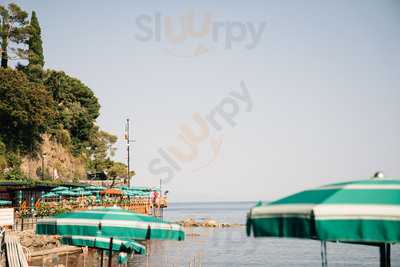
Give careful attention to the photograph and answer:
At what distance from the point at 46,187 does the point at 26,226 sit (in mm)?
13427

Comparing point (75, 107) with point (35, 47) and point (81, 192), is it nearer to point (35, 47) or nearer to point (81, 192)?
point (35, 47)

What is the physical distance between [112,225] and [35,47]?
57945mm

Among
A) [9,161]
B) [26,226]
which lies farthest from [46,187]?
[26,226]

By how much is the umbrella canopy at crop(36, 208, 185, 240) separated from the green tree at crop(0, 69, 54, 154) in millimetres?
43988

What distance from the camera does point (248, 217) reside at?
6.53 metres

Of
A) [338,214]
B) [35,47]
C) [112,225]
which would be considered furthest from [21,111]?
[338,214]

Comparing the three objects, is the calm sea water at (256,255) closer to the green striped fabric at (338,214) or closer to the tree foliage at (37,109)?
the tree foliage at (37,109)

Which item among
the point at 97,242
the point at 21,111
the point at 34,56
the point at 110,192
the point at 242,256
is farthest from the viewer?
the point at 34,56

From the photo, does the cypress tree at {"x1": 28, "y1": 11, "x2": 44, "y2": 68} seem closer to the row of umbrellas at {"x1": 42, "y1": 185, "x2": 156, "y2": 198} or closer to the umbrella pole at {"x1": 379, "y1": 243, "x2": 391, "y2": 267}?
the row of umbrellas at {"x1": 42, "y1": 185, "x2": 156, "y2": 198}

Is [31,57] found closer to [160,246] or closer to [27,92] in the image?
[27,92]

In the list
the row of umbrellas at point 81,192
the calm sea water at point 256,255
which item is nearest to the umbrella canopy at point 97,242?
the calm sea water at point 256,255

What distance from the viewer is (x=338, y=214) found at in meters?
5.77

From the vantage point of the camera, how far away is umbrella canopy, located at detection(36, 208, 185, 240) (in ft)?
31.2

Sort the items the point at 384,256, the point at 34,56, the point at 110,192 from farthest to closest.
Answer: the point at 34,56 → the point at 110,192 → the point at 384,256
